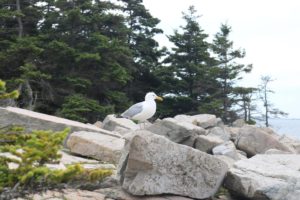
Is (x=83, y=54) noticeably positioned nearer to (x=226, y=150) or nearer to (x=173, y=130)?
(x=173, y=130)

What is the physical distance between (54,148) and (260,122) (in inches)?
1221

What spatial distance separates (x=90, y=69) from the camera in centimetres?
2484

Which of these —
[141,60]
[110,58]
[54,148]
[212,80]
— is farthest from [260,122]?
[54,148]

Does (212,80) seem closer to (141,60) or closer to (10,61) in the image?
(141,60)

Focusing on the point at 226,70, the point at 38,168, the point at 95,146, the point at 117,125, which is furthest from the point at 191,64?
the point at 38,168

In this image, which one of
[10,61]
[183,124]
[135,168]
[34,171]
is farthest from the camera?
[10,61]

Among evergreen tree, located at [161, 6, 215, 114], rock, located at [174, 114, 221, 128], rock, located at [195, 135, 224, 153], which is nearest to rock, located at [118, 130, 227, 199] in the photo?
rock, located at [195, 135, 224, 153]

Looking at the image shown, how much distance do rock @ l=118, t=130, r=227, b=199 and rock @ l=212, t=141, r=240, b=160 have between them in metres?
3.84

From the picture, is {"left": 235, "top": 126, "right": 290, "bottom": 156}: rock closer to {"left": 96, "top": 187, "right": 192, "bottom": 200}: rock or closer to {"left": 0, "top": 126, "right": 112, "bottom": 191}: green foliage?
{"left": 96, "top": 187, "right": 192, "bottom": 200}: rock

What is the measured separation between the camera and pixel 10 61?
22312 millimetres

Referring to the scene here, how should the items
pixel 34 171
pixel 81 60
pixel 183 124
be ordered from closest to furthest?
1. pixel 34 171
2. pixel 183 124
3. pixel 81 60

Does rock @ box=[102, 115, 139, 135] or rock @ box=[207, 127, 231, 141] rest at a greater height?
rock @ box=[102, 115, 139, 135]

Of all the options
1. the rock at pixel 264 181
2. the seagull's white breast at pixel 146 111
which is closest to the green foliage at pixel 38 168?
the rock at pixel 264 181

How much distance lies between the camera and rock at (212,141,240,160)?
12.1m
